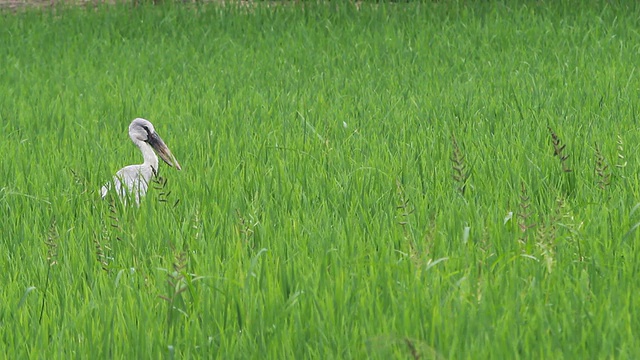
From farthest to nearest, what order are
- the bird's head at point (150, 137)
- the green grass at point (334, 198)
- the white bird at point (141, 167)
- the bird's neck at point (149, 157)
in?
the bird's head at point (150, 137), the bird's neck at point (149, 157), the white bird at point (141, 167), the green grass at point (334, 198)

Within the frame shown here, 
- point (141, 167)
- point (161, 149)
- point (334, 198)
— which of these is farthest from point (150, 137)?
point (334, 198)

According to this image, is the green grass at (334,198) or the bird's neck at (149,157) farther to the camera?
the bird's neck at (149,157)

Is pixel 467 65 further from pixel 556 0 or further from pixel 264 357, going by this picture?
pixel 264 357

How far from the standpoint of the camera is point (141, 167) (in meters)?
4.75

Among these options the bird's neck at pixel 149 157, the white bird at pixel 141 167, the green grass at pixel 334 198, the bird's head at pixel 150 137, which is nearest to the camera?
the green grass at pixel 334 198

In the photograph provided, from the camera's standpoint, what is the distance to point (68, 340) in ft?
9.14

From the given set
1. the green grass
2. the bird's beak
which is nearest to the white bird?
the bird's beak

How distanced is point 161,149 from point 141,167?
0.30 metres

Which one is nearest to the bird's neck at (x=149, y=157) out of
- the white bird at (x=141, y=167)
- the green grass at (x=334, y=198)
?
the white bird at (x=141, y=167)

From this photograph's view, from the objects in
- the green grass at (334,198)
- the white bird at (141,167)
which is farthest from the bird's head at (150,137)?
the green grass at (334,198)

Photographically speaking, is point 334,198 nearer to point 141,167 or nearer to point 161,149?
point 141,167

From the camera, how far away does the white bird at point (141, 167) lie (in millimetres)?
4430

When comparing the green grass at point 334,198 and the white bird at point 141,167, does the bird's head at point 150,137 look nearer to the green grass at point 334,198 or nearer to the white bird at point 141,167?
the white bird at point 141,167

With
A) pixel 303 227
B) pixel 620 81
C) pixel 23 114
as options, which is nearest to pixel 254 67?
pixel 23 114
